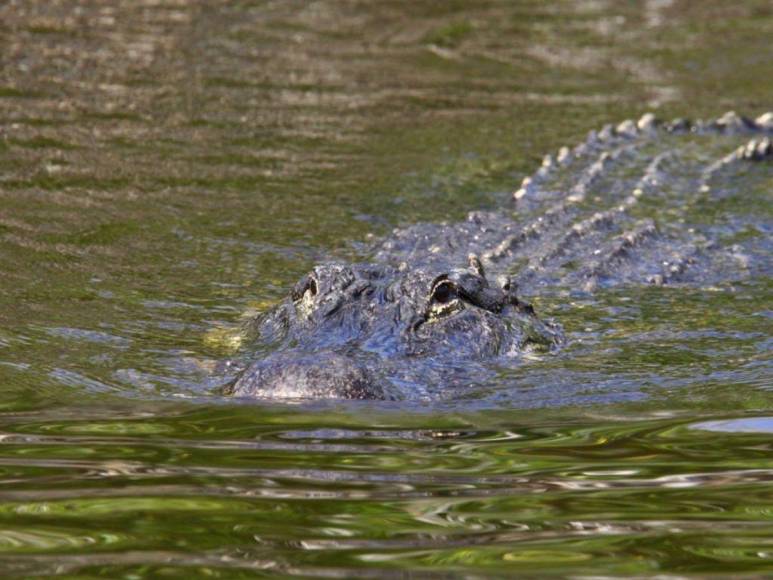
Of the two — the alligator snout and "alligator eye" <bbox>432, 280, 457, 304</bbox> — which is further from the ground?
"alligator eye" <bbox>432, 280, 457, 304</bbox>

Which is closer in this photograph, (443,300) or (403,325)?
(403,325)

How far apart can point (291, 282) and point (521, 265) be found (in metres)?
1.23

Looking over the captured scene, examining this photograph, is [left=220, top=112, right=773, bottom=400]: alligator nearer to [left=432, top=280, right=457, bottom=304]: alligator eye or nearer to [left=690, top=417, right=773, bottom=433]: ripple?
[left=432, top=280, right=457, bottom=304]: alligator eye

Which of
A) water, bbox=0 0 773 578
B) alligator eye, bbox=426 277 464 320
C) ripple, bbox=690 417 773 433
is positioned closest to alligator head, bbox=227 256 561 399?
alligator eye, bbox=426 277 464 320

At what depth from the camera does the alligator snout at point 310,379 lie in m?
4.63

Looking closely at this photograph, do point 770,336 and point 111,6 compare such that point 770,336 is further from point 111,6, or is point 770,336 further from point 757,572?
point 111,6

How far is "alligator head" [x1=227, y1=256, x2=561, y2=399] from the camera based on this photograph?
5.21m

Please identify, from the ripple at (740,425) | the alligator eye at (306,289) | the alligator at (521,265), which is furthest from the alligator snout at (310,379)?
the ripple at (740,425)

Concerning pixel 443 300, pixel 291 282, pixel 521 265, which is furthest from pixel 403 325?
pixel 521 265

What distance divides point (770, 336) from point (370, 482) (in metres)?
2.94

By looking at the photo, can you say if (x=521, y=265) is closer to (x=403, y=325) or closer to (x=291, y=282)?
(x=291, y=282)

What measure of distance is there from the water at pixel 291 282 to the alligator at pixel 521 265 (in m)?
0.19

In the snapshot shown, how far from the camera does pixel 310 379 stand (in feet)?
15.2

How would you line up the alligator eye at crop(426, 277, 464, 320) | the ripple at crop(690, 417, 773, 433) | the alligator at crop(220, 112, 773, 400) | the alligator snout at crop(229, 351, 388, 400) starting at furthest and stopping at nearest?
the alligator eye at crop(426, 277, 464, 320)
the alligator at crop(220, 112, 773, 400)
the alligator snout at crop(229, 351, 388, 400)
the ripple at crop(690, 417, 773, 433)
